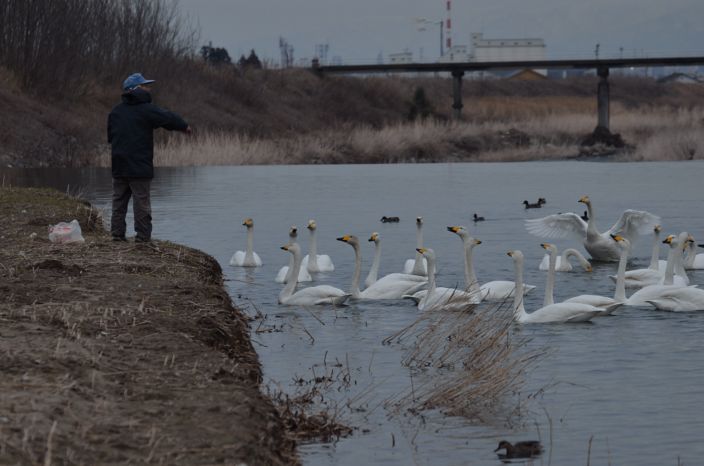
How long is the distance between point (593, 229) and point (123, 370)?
14.9m

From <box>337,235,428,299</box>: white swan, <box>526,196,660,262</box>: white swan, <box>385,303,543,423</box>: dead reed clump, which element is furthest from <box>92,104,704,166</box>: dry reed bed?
<box>385,303,543,423</box>: dead reed clump

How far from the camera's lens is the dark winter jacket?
1388 centimetres

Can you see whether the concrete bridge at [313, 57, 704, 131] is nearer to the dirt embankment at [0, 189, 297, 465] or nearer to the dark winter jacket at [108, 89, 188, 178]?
the dark winter jacket at [108, 89, 188, 178]

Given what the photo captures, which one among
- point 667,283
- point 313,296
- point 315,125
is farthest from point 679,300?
point 315,125

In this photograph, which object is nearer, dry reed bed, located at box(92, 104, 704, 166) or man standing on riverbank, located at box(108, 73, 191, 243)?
man standing on riverbank, located at box(108, 73, 191, 243)

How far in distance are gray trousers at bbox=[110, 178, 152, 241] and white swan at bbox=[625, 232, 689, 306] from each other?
18.8ft

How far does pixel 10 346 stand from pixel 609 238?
595 inches

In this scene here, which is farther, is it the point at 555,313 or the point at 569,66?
the point at 569,66

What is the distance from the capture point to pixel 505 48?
167 metres

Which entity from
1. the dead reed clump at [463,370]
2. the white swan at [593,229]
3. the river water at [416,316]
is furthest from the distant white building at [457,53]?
the dead reed clump at [463,370]

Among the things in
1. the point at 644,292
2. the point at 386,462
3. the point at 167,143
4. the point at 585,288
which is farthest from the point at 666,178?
the point at 386,462

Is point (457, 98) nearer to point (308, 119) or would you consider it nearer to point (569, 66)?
point (569, 66)

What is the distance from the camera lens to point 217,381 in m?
7.66

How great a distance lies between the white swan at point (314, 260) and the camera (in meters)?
19.0
